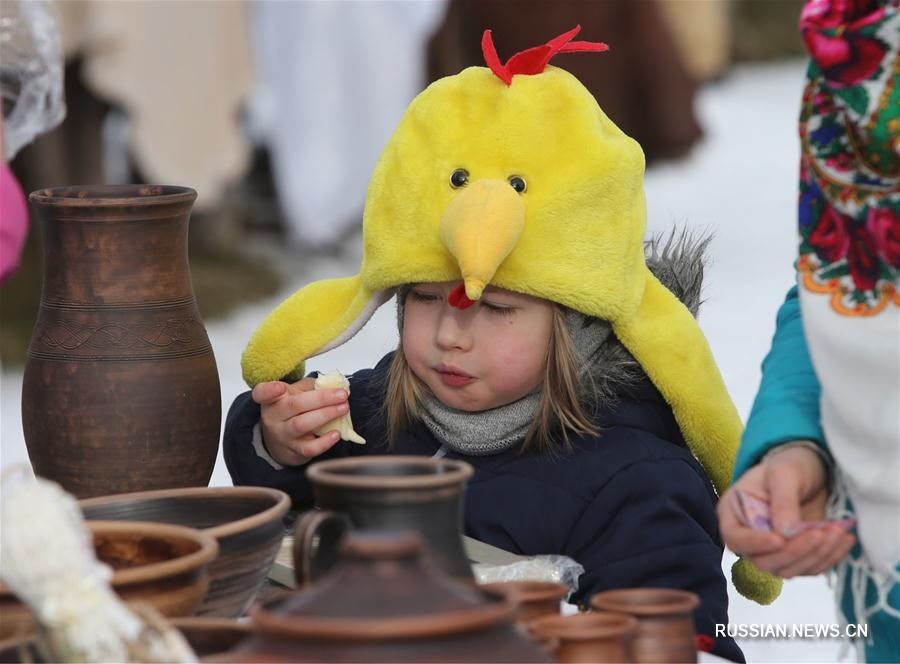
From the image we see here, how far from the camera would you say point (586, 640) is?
3.54 ft

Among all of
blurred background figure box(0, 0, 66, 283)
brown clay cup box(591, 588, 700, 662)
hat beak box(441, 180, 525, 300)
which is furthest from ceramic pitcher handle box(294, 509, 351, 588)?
blurred background figure box(0, 0, 66, 283)

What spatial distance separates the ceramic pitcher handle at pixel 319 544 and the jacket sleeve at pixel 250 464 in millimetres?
759

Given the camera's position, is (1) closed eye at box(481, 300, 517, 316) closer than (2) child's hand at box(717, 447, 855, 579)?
No

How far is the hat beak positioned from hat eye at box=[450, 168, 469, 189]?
7cm

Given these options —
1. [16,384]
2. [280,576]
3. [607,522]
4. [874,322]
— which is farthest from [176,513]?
[16,384]

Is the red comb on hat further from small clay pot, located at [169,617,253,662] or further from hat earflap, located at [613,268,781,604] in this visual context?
small clay pot, located at [169,617,253,662]

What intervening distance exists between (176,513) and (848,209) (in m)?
0.71

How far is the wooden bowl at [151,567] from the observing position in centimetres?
108

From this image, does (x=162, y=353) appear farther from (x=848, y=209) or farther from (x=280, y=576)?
(x=848, y=209)

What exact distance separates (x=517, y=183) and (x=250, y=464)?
0.57 m

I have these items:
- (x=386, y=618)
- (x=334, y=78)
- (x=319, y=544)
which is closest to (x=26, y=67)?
(x=319, y=544)

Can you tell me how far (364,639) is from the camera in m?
0.86

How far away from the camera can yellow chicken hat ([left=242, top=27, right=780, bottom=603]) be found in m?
1.67

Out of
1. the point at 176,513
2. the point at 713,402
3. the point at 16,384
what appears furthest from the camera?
the point at 16,384
